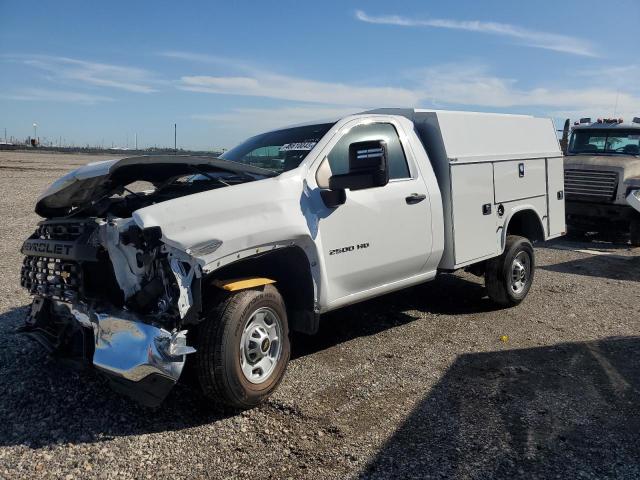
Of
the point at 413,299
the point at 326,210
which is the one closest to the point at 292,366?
the point at 326,210

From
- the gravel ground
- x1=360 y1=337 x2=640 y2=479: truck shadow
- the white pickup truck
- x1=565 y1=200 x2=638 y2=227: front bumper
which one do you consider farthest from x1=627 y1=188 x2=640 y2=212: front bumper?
x1=360 y1=337 x2=640 y2=479: truck shadow

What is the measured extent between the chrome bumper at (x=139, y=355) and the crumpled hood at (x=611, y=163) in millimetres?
11246

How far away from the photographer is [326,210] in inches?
170

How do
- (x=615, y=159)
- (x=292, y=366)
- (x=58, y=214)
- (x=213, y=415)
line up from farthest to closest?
(x=615, y=159)
(x=292, y=366)
(x=58, y=214)
(x=213, y=415)

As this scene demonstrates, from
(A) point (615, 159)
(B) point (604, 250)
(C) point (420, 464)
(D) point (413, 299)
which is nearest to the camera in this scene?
(C) point (420, 464)

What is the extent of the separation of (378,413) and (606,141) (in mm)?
11705

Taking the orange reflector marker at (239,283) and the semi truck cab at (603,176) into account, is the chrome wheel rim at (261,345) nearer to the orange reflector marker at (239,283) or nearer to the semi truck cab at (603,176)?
the orange reflector marker at (239,283)

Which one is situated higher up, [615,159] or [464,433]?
[615,159]

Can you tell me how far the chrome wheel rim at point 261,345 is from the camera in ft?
12.7

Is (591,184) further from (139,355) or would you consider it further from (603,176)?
(139,355)

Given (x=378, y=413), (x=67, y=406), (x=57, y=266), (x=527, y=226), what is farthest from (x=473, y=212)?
(x=67, y=406)

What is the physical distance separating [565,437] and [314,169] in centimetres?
260

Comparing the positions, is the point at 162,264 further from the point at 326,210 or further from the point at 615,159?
the point at 615,159

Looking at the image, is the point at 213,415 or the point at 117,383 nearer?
the point at 117,383
